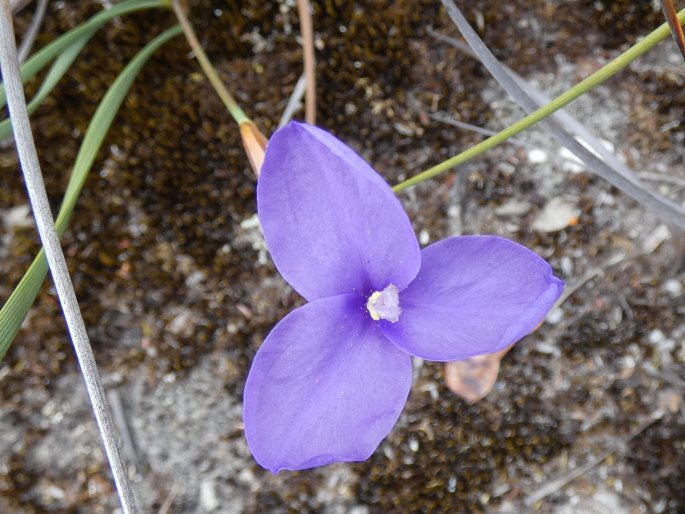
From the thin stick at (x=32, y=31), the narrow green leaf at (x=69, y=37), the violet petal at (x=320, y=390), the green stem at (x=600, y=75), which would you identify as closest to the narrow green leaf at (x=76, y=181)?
the narrow green leaf at (x=69, y=37)

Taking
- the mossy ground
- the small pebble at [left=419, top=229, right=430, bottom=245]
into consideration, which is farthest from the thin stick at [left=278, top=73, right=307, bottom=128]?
the small pebble at [left=419, top=229, right=430, bottom=245]

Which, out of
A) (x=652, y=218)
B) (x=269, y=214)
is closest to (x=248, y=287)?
(x=269, y=214)

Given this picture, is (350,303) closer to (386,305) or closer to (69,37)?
(386,305)

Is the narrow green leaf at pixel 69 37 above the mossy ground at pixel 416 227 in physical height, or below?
above

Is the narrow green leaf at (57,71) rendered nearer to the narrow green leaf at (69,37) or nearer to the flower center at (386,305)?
the narrow green leaf at (69,37)

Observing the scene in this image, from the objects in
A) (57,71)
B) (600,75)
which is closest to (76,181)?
(57,71)

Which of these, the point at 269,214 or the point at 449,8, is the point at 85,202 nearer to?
the point at 269,214

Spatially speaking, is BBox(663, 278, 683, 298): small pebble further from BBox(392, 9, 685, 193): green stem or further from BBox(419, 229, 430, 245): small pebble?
BBox(392, 9, 685, 193): green stem
